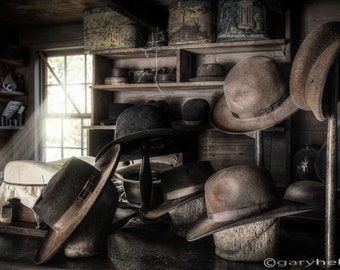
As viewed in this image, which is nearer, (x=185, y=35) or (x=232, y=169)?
(x=232, y=169)

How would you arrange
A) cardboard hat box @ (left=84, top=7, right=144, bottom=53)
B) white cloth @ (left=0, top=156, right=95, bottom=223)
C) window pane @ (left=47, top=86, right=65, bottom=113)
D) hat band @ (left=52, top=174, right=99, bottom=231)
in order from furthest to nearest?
1. window pane @ (left=47, top=86, right=65, bottom=113)
2. cardboard hat box @ (left=84, top=7, right=144, bottom=53)
3. white cloth @ (left=0, top=156, right=95, bottom=223)
4. hat band @ (left=52, top=174, right=99, bottom=231)


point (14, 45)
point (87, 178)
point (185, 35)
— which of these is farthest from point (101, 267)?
point (14, 45)

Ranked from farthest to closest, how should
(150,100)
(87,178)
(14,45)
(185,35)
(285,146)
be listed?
(14,45) < (150,100) < (285,146) < (185,35) < (87,178)

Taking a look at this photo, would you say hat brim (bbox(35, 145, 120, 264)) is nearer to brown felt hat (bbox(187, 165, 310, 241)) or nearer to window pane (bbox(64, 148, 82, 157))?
brown felt hat (bbox(187, 165, 310, 241))

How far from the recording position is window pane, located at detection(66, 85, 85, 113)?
4121 millimetres

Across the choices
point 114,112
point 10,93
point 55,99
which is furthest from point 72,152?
point 114,112

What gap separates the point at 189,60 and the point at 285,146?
1082 mm

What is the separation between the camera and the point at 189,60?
3.26m

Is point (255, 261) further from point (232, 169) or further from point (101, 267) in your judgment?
point (101, 267)

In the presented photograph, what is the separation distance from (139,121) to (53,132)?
9.10ft

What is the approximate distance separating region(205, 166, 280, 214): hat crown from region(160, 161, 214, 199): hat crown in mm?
218

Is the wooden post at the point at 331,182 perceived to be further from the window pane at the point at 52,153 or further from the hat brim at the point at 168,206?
the window pane at the point at 52,153

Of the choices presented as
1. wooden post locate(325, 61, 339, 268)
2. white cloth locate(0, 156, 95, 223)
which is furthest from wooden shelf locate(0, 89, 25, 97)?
wooden post locate(325, 61, 339, 268)

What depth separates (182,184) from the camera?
149 cm
